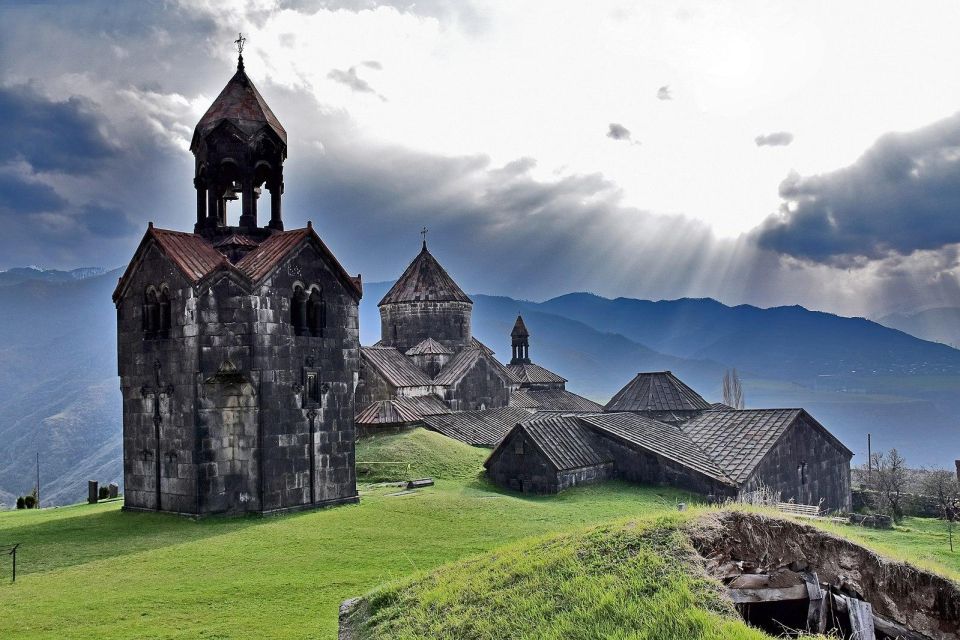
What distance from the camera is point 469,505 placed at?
601 inches

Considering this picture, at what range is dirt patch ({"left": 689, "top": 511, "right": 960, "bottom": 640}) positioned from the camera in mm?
5383

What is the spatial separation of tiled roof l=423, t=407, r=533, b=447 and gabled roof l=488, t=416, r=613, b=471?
5578mm

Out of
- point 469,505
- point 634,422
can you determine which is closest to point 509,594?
point 469,505

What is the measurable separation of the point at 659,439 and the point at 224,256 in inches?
481

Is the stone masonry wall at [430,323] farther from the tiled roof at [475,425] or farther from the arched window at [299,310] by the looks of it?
the arched window at [299,310]

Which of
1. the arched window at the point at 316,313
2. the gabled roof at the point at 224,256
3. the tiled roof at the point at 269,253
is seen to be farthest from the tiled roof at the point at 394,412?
the tiled roof at the point at 269,253

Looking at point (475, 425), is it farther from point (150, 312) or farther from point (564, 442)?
point (150, 312)

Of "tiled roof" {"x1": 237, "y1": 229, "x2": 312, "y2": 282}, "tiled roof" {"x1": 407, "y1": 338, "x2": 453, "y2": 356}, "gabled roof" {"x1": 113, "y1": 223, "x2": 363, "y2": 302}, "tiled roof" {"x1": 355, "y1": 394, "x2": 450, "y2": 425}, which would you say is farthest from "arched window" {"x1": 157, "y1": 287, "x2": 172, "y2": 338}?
"tiled roof" {"x1": 407, "y1": 338, "x2": 453, "y2": 356}

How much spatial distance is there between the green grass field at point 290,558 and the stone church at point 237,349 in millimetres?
806

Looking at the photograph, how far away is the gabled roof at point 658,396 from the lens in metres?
25.2

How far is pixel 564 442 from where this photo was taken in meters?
18.5

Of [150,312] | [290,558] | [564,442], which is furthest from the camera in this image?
[564,442]

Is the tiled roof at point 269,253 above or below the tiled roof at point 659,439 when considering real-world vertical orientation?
above

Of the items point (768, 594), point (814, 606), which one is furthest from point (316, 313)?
point (814, 606)
